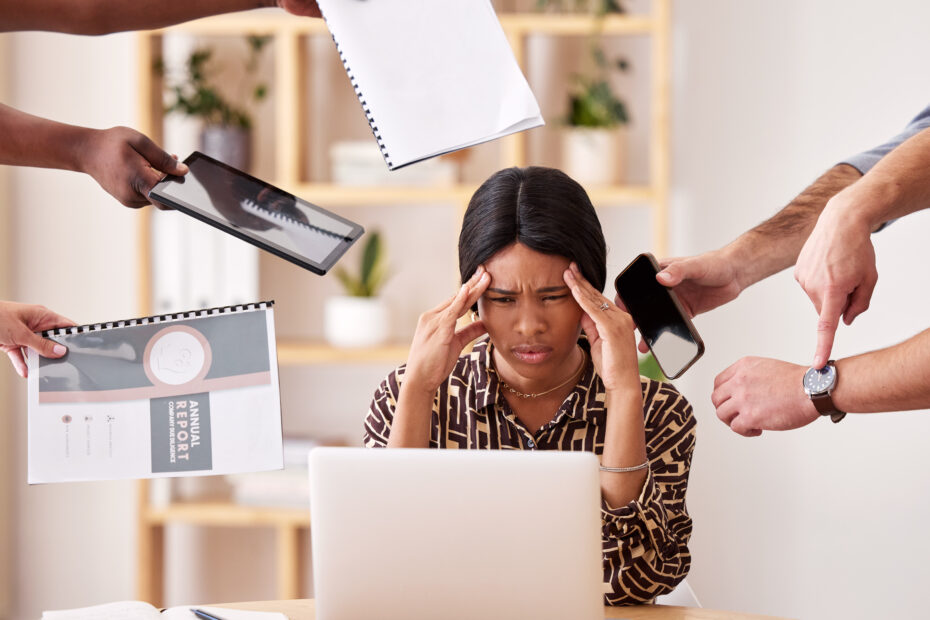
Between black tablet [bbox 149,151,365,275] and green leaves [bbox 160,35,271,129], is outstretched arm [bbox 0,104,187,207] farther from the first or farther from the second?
green leaves [bbox 160,35,271,129]

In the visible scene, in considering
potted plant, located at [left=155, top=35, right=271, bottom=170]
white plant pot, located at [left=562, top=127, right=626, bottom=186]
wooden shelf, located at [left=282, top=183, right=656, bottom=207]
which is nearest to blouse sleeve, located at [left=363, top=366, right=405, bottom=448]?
wooden shelf, located at [left=282, top=183, right=656, bottom=207]

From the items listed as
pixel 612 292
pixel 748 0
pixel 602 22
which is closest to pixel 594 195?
pixel 612 292

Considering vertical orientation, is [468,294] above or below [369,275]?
below

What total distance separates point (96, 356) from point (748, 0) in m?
2.32

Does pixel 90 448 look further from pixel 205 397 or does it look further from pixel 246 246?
pixel 246 246

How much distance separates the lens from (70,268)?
3.26 metres

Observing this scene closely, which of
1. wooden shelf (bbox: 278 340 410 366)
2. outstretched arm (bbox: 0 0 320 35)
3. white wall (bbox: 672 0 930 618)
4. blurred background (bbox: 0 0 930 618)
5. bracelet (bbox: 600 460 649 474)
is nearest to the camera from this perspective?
Result: outstretched arm (bbox: 0 0 320 35)

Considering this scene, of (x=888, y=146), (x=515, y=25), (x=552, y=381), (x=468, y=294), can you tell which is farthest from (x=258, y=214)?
(x=515, y=25)

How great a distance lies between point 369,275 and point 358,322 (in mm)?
161

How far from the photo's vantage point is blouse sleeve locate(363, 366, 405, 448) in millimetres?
1763

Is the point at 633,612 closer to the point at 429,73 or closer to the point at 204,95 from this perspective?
the point at 429,73

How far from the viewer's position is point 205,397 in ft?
4.71

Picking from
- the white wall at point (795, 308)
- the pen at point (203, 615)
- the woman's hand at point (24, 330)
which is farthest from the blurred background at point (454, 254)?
the pen at point (203, 615)

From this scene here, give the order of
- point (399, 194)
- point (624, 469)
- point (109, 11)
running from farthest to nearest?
point (399, 194)
point (624, 469)
point (109, 11)
